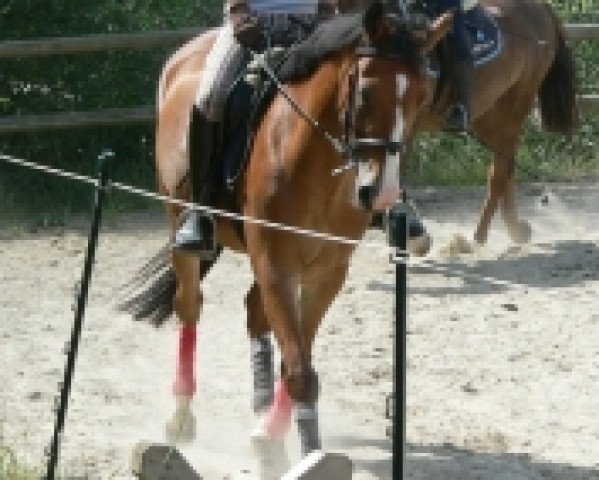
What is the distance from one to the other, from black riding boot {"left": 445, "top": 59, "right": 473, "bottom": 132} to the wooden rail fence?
11.0ft

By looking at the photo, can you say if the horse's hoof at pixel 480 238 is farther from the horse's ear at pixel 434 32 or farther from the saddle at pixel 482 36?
the horse's ear at pixel 434 32

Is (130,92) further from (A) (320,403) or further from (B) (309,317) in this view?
(B) (309,317)

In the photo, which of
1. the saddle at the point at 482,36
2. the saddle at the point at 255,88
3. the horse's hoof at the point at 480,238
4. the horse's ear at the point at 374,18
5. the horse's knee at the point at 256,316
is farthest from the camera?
the horse's hoof at the point at 480,238

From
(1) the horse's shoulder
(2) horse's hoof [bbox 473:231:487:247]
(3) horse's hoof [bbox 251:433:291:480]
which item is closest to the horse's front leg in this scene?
(3) horse's hoof [bbox 251:433:291:480]

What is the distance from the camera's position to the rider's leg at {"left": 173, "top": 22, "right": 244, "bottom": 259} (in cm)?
654

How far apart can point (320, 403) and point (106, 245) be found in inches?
148

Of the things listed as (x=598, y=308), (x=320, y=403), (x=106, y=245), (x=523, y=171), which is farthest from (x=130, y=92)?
(x=320, y=403)

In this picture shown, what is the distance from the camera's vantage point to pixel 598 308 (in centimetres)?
887

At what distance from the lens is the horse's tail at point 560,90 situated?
1112 centimetres

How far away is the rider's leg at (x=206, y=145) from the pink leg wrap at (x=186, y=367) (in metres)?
0.45

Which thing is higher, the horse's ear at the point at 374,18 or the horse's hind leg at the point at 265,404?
the horse's ear at the point at 374,18

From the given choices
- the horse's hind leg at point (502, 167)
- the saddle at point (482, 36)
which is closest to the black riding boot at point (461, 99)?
the saddle at point (482, 36)

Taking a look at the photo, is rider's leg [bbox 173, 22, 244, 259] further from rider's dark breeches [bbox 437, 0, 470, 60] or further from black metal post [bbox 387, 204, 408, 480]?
rider's dark breeches [bbox 437, 0, 470, 60]

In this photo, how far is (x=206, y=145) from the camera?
6.58 meters
